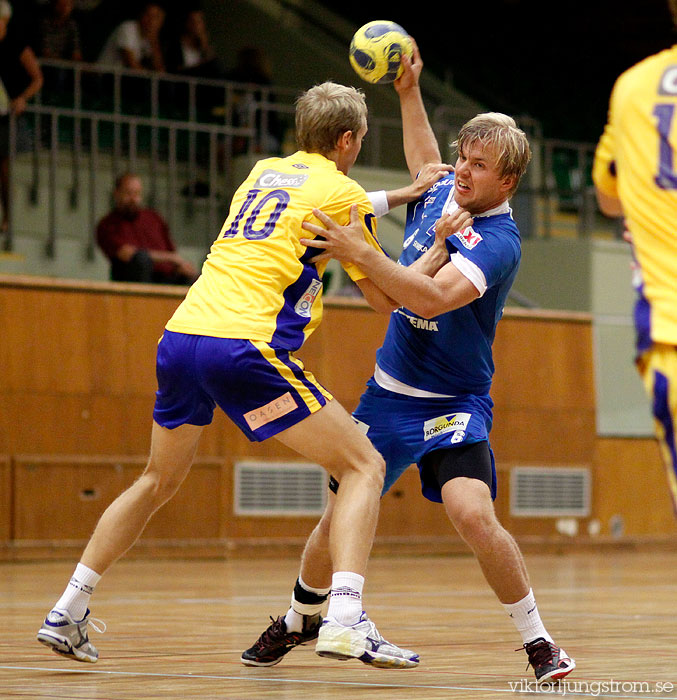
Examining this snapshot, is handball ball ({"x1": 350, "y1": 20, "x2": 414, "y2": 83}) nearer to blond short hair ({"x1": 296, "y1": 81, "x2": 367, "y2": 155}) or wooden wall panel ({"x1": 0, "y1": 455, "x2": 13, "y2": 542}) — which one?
blond short hair ({"x1": 296, "y1": 81, "x2": 367, "y2": 155})

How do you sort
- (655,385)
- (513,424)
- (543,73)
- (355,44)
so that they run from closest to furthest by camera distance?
(655,385) → (355,44) → (513,424) → (543,73)

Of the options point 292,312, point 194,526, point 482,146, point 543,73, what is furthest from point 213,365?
point 543,73

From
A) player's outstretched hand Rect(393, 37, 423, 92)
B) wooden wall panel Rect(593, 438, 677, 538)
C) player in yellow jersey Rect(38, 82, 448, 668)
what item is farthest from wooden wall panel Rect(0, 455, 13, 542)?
player's outstretched hand Rect(393, 37, 423, 92)

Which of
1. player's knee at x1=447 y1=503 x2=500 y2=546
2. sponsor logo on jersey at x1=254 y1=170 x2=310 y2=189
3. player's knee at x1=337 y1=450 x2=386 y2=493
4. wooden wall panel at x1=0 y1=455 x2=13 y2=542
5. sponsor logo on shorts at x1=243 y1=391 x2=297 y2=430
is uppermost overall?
sponsor logo on jersey at x1=254 y1=170 x2=310 y2=189

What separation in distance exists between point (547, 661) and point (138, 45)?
10287mm

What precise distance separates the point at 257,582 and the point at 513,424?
180 inches

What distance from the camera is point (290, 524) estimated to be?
1123 cm

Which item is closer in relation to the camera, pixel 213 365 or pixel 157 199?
pixel 213 365

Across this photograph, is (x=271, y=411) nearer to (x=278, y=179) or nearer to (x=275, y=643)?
(x=278, y=179)

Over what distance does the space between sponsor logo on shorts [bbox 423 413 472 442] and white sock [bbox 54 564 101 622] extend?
1.13 meters

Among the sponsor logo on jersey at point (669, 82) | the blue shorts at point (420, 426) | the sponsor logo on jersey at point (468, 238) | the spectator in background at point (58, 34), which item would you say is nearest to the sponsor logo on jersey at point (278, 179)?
the sponsor logo on jersey at point (468, 238)

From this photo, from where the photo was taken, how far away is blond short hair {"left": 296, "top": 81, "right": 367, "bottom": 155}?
162 inches

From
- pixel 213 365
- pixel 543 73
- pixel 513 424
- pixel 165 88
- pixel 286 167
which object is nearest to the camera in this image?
pixel 213 365

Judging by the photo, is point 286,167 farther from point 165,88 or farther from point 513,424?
point 165,88
